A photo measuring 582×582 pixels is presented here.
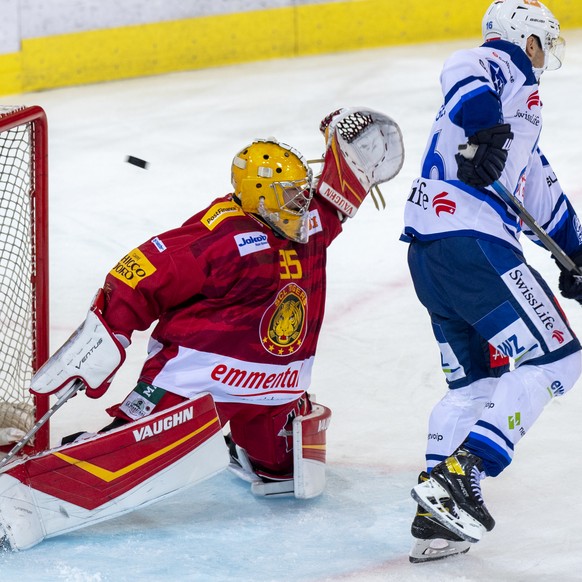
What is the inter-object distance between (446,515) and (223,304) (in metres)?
0.64

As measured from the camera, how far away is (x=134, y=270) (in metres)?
2.56

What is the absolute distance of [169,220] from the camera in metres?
4.72

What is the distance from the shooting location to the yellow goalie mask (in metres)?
2.61

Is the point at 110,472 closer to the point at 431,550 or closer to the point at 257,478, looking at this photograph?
the point at 257,478

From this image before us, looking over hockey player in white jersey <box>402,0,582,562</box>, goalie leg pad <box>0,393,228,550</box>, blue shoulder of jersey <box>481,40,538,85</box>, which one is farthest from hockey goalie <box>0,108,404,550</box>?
blue shoulder of jersey <box>481,40,538,85</box>

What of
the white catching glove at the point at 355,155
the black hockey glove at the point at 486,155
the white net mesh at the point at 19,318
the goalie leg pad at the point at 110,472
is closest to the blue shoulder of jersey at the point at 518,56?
the black hockey glove at the point at 486,155

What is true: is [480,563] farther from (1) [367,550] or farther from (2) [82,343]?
(2) [82,343]

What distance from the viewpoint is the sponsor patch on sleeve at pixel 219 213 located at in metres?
2.61

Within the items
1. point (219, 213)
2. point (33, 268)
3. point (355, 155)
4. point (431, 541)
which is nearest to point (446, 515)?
point (431, 541)

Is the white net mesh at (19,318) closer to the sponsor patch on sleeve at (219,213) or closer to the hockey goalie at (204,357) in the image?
the hockey goalie at (204,357)

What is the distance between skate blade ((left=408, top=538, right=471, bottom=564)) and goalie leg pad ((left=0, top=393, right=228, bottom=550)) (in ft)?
1.48

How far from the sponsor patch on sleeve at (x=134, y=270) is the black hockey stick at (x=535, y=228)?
0.71 m

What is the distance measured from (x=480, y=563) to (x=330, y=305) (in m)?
1.58

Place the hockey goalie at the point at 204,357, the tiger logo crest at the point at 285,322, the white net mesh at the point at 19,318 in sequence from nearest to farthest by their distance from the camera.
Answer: the hockey goalie at the point at 204,357, the tiger logo crest at the point at 285,322, the white net mesh at the point at 19,318
